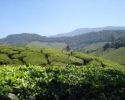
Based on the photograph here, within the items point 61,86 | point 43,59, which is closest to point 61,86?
point 61,86

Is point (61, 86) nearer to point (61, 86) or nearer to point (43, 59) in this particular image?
→ point (61, 86)

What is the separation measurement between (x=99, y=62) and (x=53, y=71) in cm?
2143

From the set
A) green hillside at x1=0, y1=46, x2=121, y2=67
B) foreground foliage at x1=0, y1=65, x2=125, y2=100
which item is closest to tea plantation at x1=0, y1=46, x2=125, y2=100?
foreground foliage at x1=0, y1=65, x2=125, y2=100

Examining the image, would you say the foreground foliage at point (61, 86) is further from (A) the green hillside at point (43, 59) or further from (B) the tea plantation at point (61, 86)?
(A) the green hillside at point (43, 59)

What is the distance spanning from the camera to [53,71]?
976 centimetres

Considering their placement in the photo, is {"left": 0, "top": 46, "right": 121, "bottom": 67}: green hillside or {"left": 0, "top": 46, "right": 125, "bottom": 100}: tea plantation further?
{"left": 0, "top": 46, "right": 121, "bottom": 67}: green hillside

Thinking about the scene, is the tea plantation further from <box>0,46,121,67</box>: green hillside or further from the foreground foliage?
<box>0,46,121,67</box>: green hillside

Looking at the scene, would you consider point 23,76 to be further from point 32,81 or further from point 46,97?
point 46,97

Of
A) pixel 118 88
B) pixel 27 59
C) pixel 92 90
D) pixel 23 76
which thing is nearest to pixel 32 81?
pixel 23 76

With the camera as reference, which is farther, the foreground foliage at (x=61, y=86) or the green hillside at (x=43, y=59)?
the green hillside at (x=43, y=59)

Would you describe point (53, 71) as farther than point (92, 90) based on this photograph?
Yes

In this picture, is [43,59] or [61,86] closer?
[61,86]

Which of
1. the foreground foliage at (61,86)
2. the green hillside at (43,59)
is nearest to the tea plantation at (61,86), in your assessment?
the foreground foliage at (61,86)

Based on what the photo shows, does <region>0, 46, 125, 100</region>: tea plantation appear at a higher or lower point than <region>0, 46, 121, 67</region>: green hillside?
higher
